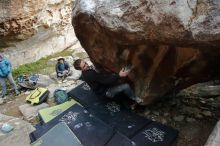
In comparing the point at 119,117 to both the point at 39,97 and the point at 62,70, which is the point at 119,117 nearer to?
the point at 39,97

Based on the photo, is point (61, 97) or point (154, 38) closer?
point (154, 38)

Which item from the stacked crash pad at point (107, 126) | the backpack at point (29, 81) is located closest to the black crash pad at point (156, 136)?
the stacked crash pad at point (107, 126)

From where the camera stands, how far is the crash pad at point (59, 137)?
4727 mm

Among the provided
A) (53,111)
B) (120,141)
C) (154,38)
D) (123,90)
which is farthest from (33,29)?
(154,38)

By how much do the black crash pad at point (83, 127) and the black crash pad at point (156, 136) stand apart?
0.40 m

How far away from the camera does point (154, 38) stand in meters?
3.77

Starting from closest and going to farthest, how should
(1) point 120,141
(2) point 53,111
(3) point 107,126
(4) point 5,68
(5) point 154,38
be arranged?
(5) point 154,38 → (1) point 120,141 → (3) point 107,126 → (2) point 53,111 → (4) point 5,68

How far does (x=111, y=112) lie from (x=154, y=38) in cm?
207

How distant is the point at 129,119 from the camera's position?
17.4 feet

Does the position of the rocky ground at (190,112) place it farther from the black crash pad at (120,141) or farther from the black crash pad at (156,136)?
the black crash pad at (120,141)

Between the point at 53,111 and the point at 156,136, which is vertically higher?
the point at 156,136

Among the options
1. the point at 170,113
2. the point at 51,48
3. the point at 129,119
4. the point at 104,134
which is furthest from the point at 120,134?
the point at 51,48

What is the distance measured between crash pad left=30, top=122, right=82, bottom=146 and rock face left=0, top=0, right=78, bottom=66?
214 inches

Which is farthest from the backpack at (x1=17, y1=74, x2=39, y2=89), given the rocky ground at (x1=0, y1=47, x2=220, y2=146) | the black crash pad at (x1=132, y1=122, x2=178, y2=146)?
the black crash pad at (x1=132, y1=122, x2=178, y2=146)
